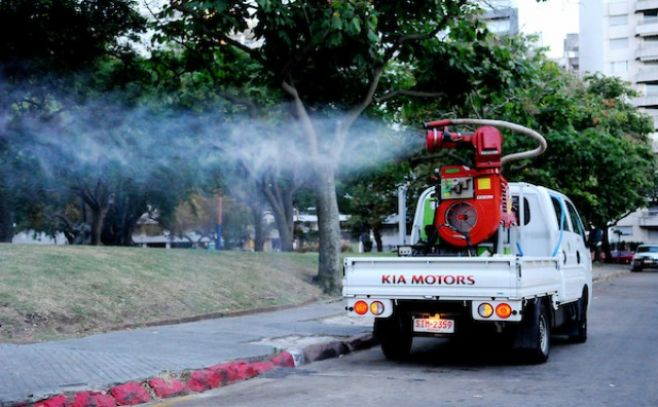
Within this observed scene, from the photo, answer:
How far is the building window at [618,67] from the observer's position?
6950 centimetres

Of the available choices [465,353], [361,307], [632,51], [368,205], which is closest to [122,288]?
[361,307]

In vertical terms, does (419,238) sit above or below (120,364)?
above

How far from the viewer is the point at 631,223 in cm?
6956

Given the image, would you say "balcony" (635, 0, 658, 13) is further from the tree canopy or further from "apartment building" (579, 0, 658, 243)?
the tree canopy

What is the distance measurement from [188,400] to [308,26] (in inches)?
360

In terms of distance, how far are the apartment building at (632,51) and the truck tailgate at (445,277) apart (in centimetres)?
6346

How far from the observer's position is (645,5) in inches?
2702

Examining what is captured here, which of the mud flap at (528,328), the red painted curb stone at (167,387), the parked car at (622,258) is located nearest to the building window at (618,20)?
the parked car at (622,258)

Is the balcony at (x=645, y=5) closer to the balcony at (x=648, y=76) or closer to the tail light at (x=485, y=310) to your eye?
the balcony at (x=648, y=76)

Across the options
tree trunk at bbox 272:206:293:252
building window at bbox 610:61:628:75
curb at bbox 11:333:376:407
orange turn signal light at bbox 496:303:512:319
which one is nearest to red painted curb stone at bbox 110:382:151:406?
curb at bbox 11:333:376:407

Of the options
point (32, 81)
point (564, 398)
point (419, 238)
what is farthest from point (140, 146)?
point (564, 398)

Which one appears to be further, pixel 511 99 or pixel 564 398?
pixel 511 99

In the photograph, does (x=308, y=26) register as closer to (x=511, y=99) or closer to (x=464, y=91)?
(x=464, y=91)

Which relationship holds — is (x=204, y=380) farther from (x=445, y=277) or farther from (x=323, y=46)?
(x=323, y=46)
